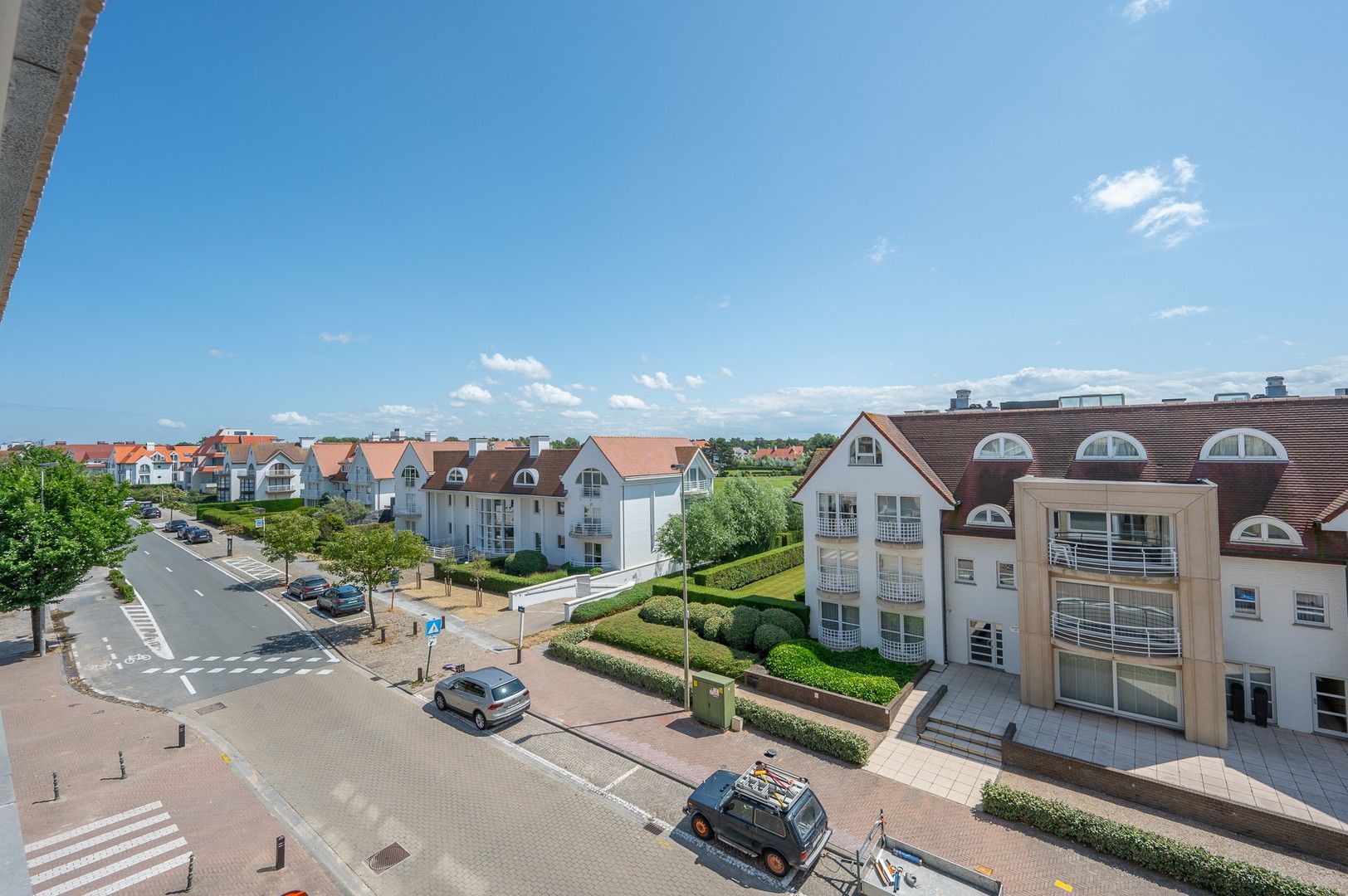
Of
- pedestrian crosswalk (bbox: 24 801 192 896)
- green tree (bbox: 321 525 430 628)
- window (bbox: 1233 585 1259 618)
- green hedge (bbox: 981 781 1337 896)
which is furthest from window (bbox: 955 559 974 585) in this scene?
pedestrian crosswalk (bbox: 24 801 192 896)

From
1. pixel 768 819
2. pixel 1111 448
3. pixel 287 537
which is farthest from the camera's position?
pixel 287 537

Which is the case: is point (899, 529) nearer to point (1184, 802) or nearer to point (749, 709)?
point (749, 709)

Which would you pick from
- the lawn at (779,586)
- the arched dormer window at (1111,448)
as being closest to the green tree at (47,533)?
the lawn at (779,586)

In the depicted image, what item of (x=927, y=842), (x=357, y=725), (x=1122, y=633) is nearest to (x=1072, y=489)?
(x=1122, y=633)

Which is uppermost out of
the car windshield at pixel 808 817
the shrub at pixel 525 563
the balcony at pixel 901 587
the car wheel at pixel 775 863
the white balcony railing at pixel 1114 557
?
the white balcony railing at pixel 1114 557

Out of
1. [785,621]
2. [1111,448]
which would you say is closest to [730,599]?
[785,621]

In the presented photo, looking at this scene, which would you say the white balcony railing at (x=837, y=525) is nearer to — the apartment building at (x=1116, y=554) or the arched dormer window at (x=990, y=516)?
the apartment building at (x=1116, y=554)
